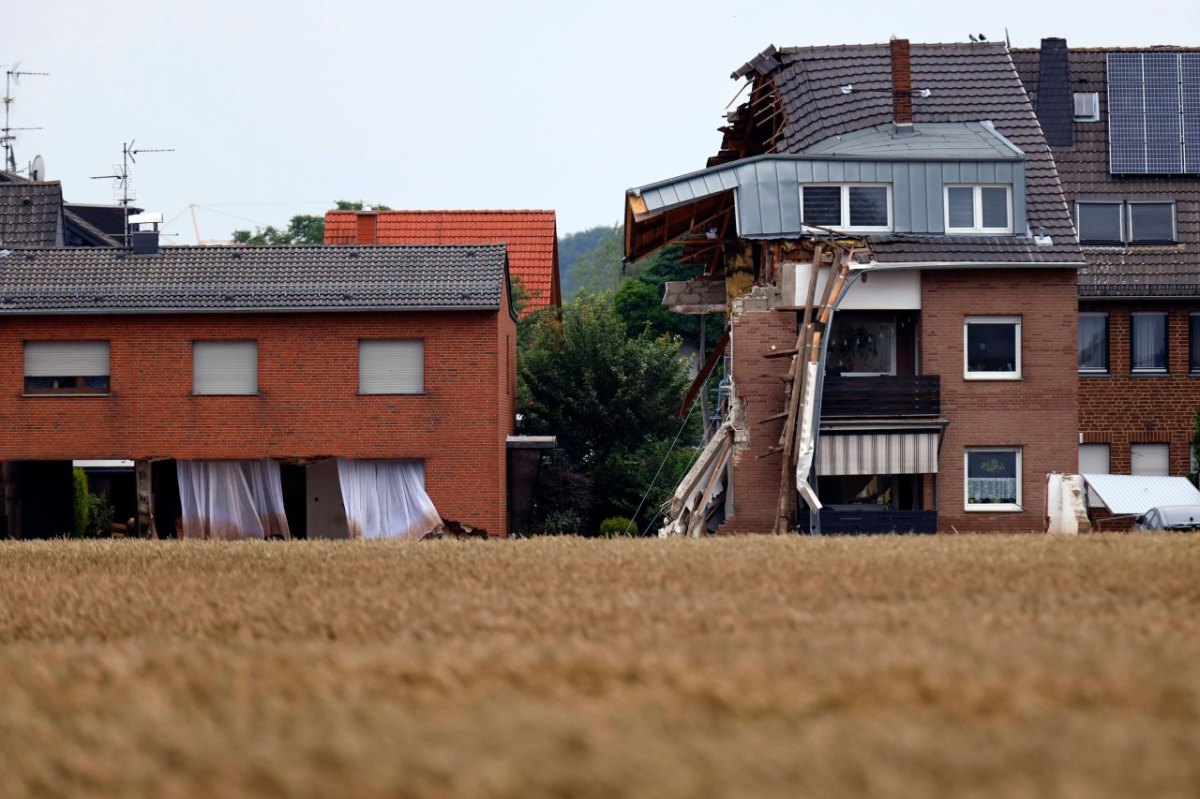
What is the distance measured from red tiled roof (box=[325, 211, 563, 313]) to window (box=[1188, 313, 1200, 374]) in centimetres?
2702

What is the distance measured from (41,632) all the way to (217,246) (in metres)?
35.1

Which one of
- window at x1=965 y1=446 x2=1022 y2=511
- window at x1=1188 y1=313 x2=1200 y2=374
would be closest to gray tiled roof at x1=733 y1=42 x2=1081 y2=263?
window at x1=965 y1=446 x2=1022 y2=511

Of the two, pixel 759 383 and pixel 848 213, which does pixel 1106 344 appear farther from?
pixel 759 383

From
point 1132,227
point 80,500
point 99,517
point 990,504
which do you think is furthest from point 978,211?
point 99,517

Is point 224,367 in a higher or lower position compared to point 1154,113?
lower

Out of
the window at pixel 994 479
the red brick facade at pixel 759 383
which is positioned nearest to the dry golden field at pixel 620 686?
the red brick facade at pixel 759 383

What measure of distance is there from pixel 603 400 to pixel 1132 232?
15.7 metres

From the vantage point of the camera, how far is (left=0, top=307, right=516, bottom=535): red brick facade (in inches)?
1683

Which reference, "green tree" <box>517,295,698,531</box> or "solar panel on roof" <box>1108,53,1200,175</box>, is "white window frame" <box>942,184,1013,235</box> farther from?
"green tree" <box>517,295,698,531</box>

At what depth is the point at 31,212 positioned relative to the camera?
181 feet

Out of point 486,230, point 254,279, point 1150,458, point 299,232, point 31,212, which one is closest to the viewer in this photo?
point 254,279

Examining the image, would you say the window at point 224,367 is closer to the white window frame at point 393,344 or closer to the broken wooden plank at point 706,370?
the white window frame at point 393,344

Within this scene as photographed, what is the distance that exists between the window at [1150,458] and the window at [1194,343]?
7.23ft

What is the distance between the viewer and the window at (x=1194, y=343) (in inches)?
1745
